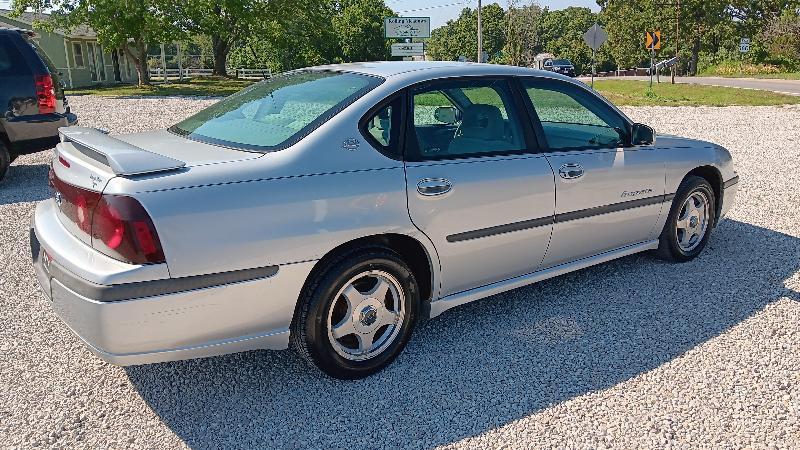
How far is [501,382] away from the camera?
3.16 meters

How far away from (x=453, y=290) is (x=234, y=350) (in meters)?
1.24

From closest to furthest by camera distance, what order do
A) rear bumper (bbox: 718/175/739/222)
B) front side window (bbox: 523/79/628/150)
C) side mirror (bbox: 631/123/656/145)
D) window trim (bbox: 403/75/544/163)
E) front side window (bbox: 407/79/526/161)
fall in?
window trim (bbox: 403/75/544/163), front side window (bbox: 407/79/526/161), front side window (bbox: 523/79/628/150), side mirror (bbox: 631/123/656/145), rear bumper (bbox: 718/175/739/222)

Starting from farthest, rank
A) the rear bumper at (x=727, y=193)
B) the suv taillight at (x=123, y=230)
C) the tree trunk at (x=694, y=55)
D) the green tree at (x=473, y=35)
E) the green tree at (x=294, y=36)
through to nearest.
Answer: the green tree at (x=473, y=35), the tree trunk at (x=694, y=55), the green tree at (x=294, y=36), the rear bumper at (x=727, y=193), the suv taillight at (x=123, y=230)

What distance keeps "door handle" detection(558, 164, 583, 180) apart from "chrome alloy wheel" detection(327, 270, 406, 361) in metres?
1.27

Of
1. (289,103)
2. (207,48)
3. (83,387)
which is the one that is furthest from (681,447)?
(207,48)

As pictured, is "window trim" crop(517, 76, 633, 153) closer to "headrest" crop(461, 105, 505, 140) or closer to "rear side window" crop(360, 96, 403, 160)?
"headrest" crop(461, 105, 505, 140)

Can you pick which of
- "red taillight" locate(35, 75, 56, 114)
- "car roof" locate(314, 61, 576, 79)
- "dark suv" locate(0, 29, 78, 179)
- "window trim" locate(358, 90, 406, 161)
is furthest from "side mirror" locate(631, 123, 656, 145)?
"red taillight" locate(35, 75, 56, 114)

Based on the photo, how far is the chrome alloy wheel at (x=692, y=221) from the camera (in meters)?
4.71

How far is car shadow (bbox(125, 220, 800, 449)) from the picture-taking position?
2814 mm

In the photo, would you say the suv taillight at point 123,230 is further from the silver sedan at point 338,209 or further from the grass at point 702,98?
the grass at point 702,98

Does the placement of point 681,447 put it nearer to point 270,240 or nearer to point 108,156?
point 270,240

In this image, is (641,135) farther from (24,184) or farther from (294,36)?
(294,36)

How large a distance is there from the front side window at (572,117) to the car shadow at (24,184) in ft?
18.6

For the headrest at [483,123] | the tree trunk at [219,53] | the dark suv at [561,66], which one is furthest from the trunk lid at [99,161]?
the dark suv at [561,66]
